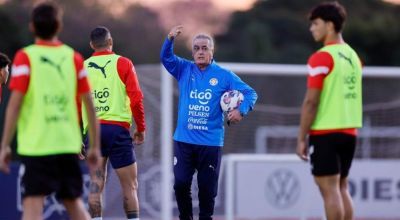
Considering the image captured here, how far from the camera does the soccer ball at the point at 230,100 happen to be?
1080cm

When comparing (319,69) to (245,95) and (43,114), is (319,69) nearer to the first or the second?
(245,95)

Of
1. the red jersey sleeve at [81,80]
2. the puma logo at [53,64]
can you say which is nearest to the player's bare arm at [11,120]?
the puma logo at [53,64]

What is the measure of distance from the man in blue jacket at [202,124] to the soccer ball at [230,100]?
53mm

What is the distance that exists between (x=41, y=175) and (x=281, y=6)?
141 ft

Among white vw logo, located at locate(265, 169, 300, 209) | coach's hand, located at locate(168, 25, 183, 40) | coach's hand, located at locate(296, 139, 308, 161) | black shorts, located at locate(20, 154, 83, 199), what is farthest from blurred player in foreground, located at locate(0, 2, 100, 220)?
white vw logo, located at locate(265, 169, 300, 209)

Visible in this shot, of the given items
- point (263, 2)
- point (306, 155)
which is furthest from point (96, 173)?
point (263, 2)

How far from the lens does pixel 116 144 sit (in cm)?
1066

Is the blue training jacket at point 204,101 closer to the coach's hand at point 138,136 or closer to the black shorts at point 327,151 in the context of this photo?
the coach's hand at point 138,136

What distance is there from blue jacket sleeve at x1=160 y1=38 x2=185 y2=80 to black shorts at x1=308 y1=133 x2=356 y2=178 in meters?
2.33

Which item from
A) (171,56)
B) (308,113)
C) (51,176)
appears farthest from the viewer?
(171,56)

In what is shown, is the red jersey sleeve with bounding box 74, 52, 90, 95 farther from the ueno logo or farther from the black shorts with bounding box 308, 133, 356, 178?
the ueno logo

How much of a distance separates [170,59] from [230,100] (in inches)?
31.4

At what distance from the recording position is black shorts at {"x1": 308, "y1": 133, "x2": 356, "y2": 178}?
914cm

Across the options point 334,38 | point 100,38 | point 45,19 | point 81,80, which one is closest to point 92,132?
point 81,80
